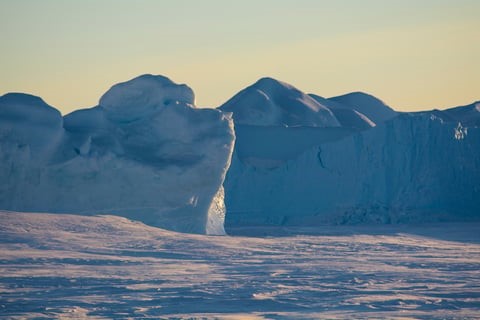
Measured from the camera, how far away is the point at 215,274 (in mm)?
19766

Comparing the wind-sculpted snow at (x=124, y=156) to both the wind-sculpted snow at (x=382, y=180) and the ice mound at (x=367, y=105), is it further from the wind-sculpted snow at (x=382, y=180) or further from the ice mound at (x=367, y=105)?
the ice mound at (x=367, y=105)

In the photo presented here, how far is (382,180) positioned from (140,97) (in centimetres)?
1188

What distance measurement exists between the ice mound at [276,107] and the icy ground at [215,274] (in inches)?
694

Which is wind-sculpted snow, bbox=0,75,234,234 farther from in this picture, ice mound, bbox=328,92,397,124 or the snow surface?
ice mound, bbox=328,92,397,124

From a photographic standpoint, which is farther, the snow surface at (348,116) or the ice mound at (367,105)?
the ice mound at (367,105)

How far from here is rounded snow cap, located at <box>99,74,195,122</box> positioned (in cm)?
2842

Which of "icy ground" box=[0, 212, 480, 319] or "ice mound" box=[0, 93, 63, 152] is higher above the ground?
"ice mound" box=[0, 93, 63, 152]

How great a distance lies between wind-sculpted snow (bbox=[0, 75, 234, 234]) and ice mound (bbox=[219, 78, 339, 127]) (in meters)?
15.9

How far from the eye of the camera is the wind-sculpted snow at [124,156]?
1030 inches

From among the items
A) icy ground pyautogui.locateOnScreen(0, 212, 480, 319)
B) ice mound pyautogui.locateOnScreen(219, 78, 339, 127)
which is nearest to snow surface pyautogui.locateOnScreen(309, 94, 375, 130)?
ice mound pyautogui.locateOnScreen(219, 78, 339, 127)

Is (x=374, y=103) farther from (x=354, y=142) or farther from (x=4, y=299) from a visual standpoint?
(x=4, y=299)

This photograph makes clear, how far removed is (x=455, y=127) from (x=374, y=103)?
18850mm

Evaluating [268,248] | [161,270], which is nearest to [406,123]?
[268,248]

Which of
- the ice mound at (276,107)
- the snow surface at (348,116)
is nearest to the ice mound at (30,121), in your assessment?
the ice mound at (276,107)
